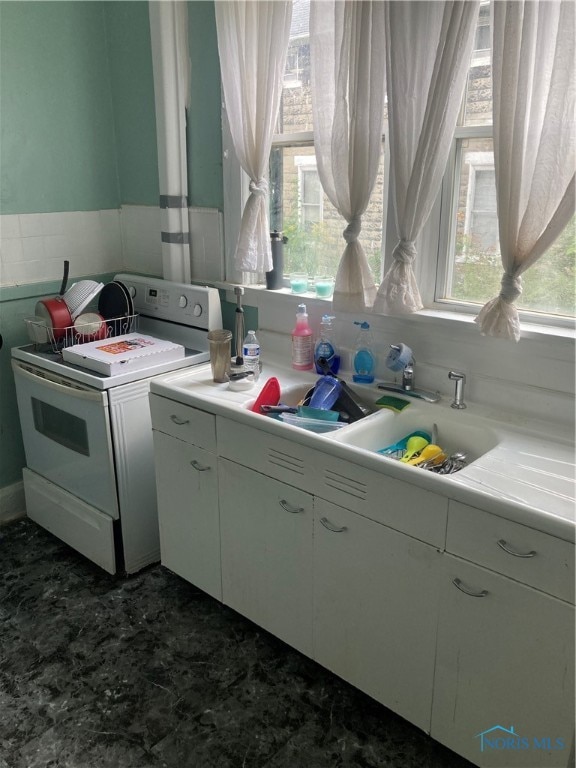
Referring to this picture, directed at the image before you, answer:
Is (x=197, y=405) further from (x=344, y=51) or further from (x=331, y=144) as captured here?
(x=344, y=51)

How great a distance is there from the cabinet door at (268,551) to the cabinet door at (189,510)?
6 cm

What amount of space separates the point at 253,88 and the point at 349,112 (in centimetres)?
49

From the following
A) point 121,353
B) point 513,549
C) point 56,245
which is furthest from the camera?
point 56,245

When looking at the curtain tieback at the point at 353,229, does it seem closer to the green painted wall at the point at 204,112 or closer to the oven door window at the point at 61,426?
the green painted wall at the point at 204,112

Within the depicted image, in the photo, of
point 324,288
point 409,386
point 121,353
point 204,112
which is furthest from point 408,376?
point 204,112

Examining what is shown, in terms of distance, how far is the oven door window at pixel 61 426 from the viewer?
102 inches

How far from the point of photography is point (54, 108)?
284 centimetres

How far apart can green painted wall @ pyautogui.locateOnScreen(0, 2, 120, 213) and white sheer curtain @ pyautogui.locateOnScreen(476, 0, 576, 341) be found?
1938mm

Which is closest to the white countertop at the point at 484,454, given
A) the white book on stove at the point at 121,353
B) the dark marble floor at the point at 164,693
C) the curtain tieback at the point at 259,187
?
the white book on stove at the point at 121,353

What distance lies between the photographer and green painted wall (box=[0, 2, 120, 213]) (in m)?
2.70

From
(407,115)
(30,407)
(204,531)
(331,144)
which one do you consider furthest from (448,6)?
(30,407)

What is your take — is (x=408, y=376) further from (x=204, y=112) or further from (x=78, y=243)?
(x=78, y=243)

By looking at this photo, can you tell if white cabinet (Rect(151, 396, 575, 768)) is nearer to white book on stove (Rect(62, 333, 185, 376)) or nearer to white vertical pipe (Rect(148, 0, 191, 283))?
white book on stove (Rect(62, 333, 185, 376))

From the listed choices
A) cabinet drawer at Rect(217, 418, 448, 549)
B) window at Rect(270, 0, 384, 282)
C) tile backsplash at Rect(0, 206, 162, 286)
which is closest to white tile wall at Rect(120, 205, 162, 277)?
tile backsplash at Rect(0, 206, 162, 286)
